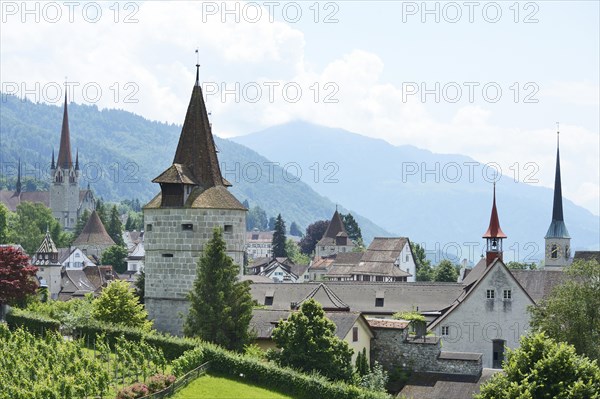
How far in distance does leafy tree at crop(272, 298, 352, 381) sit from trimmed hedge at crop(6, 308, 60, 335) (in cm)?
1261

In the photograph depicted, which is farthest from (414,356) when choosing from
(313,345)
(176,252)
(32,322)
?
(32,322)

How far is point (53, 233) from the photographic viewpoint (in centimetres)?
17350

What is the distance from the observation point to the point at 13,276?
2475 inches

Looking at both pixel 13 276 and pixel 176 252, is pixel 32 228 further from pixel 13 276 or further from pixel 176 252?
pixel 176 252

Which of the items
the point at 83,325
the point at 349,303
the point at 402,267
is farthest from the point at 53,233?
the point at 83,325

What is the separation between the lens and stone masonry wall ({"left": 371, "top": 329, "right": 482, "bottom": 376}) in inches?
2162

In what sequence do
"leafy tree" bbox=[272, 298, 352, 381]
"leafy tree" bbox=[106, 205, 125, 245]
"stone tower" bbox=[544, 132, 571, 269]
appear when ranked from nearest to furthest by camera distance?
"leafy tree" bbox=[272, 298, 352, 381]
"stone tower" bbox=[544, 132, 571, 269]
"leafy tree" bbox=[106, 205, 125, 245]

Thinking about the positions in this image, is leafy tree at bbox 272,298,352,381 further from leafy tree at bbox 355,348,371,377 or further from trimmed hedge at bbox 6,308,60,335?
trimmed hedge at bbox 6,308,60,335

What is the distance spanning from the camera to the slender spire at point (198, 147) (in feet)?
189

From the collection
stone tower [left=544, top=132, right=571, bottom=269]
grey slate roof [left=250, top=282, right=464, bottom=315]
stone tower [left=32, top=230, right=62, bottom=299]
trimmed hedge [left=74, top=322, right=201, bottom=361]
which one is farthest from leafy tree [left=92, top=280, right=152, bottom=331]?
stone tower [left=544, top=132, right=571, bottom=269]

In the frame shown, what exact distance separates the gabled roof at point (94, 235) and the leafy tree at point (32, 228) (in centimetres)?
590

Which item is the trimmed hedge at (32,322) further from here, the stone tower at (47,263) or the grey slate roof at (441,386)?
the stone tower at (47,263)

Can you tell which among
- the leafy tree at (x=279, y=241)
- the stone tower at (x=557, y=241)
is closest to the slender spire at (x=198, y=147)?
the stone tower at (x=557, y=241)

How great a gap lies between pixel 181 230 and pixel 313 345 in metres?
11.1
